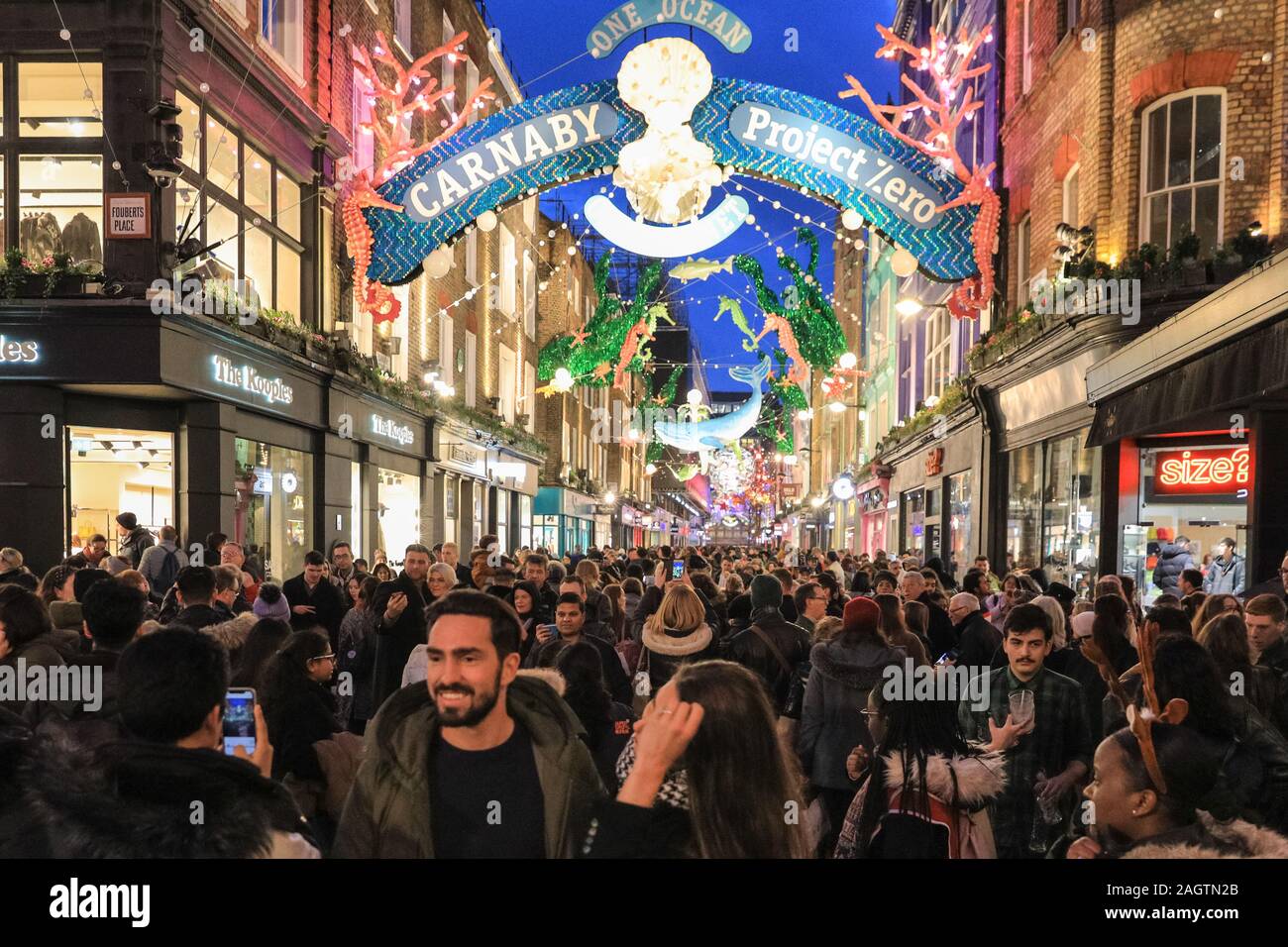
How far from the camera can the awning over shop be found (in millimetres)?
9195

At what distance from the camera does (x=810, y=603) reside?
9.88 m

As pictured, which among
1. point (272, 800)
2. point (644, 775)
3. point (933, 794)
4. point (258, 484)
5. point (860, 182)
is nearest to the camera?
point (644, 775)

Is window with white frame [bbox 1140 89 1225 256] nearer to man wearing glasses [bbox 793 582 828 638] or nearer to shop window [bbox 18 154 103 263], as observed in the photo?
man wearing glasses [bbox 793 582 828 638]

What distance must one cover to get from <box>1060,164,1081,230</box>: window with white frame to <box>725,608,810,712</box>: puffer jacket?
11.2 m

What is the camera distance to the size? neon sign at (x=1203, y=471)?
12.6 m

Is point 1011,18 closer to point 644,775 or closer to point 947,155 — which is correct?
point 947,155

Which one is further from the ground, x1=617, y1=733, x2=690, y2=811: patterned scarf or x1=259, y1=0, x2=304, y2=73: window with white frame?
x1=259, y1=0, x2=304, y2=73: window with white frame

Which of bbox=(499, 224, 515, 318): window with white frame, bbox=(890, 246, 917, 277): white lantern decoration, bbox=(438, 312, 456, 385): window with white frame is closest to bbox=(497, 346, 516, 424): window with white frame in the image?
bbox=(499, 224, 515, 318): window with white frame

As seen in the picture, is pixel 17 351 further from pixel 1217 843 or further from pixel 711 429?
pixel 711 429

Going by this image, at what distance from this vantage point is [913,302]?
61.6ft

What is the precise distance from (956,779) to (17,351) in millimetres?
13038

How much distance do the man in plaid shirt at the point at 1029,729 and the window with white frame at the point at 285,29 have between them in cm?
1604

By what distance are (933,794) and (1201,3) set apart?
43.2 ft
